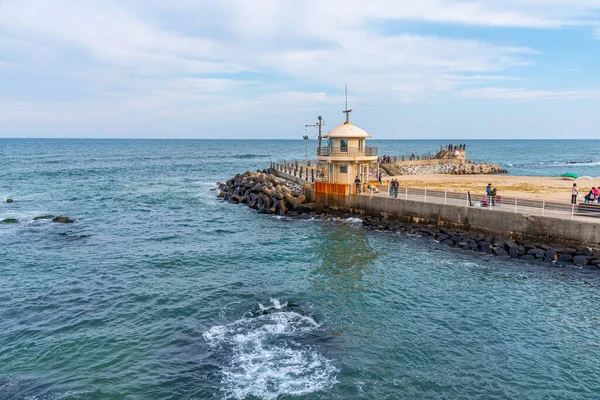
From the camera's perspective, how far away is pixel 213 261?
2373 centimetres

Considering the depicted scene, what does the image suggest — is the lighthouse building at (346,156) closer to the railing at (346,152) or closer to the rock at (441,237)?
the railing at (346,152)

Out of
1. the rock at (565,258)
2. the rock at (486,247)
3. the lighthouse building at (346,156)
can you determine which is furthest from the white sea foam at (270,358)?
the lighthouse building at (346,156)

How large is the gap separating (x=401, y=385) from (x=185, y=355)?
672cm

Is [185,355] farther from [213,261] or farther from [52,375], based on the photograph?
[213,261]

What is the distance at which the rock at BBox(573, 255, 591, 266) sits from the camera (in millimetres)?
21469

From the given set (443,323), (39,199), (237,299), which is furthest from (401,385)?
(39,199)

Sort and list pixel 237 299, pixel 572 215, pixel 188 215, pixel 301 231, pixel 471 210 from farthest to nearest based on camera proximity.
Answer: pixel 188 215 → pixel 301 231 → pixel 471 210 → pixel 572 215 → pixel 237 299

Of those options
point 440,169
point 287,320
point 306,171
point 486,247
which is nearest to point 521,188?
point 486,247

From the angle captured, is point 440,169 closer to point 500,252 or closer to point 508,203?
point 508,203

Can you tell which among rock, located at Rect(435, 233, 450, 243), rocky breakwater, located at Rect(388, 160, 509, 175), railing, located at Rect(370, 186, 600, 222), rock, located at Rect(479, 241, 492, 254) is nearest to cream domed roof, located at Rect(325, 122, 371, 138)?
railing, located at Rect(370, 186, 600, 222)

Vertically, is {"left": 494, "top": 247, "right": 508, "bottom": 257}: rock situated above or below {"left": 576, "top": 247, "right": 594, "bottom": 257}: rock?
below

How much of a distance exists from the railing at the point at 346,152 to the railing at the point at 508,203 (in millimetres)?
3356

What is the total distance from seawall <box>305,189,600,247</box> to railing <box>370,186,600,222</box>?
0.54 meters

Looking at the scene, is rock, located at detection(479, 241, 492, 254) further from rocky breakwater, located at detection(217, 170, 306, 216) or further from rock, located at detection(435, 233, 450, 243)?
rocky breakwater, located at detection(217, 170, 306, 216)
